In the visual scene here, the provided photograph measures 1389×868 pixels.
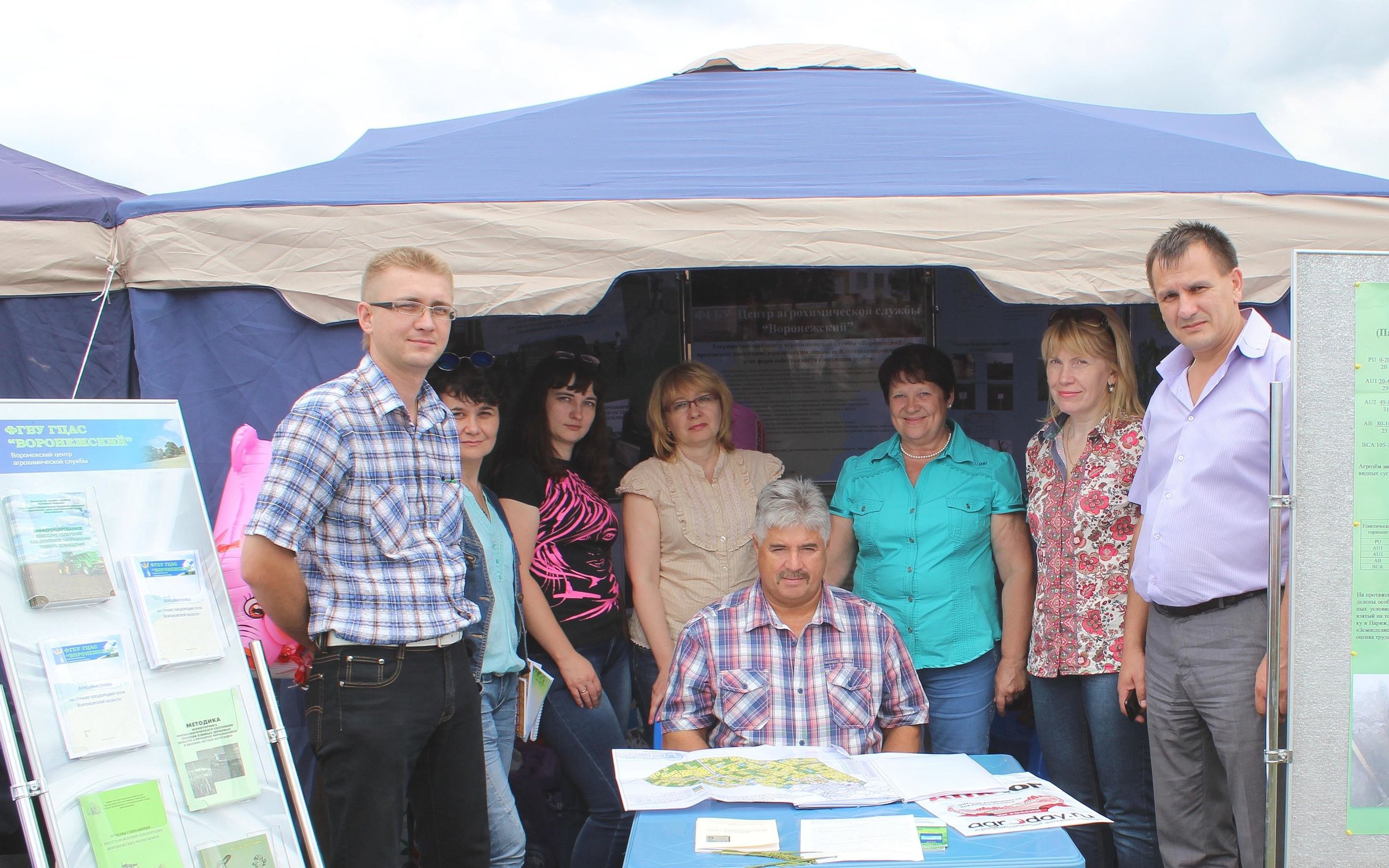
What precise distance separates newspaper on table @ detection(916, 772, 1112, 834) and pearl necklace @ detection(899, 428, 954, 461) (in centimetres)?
112

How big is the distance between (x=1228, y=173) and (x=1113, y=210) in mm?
461

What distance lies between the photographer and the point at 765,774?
218 centimetres

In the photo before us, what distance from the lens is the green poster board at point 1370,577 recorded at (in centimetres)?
212

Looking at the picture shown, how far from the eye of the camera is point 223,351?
8.98ft

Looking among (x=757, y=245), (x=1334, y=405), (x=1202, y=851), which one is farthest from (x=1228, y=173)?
(x=1202, y=851)

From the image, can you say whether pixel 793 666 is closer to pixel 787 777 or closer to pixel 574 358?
pixel 787 777

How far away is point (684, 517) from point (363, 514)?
3.92 feet

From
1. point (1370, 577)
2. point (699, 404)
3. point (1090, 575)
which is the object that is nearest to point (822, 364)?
point (699, 404)

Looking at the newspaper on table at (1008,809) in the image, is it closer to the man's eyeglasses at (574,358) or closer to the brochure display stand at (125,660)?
the brochure display stand at (125,660)

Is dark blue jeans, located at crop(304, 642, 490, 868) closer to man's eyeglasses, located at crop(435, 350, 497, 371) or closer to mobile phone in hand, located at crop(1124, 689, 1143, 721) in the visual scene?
man's eyeglasses, located at crop(435, 350, 497, 371)

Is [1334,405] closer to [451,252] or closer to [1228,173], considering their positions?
[1228,173]

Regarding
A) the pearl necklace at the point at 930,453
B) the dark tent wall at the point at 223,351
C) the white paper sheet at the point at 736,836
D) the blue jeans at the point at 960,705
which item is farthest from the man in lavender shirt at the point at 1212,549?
the dark tent wall at the point at 223,351

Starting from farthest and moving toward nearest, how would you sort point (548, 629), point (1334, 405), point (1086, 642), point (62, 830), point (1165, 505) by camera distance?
point (548, 629)
point (1086, 642)
point (1165, 505)
point (1334, 405)
point (62, 830)

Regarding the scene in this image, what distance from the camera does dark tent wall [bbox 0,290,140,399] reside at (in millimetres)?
2787
